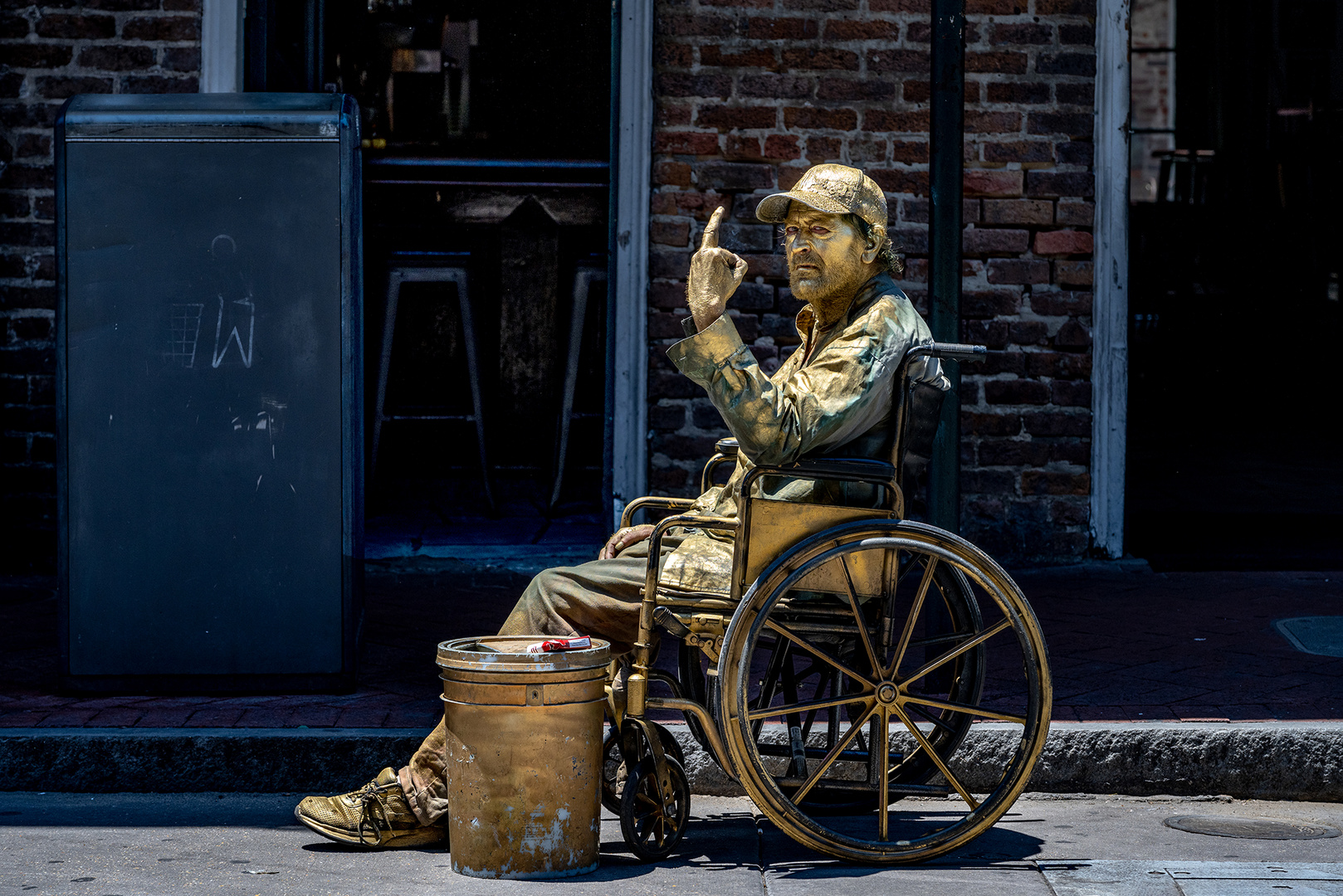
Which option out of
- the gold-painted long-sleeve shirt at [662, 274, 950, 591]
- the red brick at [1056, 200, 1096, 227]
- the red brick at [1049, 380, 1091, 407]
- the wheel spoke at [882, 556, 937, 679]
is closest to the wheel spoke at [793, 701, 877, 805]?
the wheel spoke at [882, 556, 937, 679]

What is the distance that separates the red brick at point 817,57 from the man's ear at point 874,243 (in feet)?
10.1

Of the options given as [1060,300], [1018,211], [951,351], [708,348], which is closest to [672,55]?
[1018,211]

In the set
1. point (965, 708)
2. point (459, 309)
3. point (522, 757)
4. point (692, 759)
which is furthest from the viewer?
point (459, 309)

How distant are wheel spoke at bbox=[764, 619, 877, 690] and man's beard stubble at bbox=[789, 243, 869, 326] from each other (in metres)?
0.79

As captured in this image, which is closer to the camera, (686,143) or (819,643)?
(819,643)

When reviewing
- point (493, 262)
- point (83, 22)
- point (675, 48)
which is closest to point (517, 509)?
point (493, 262)

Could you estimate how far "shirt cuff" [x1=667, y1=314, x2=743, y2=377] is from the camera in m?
3.45

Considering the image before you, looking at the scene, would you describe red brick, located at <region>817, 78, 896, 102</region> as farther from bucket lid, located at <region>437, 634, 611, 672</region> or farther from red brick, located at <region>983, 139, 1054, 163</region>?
bucket lid, located at <region>437, 634, 611, 672</region>

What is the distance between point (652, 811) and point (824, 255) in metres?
1.36

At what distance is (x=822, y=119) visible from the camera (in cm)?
672

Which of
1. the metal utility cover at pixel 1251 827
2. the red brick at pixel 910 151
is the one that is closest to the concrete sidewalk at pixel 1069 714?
the metal utility cover at pixel 1251 827

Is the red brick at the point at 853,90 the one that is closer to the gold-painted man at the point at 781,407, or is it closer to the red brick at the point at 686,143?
the red brick at the point at 686,143

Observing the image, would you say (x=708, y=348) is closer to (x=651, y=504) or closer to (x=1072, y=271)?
(x=651, y=504)

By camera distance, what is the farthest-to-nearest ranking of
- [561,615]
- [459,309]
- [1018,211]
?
[459,309] → [1018,211] → [561,615]
